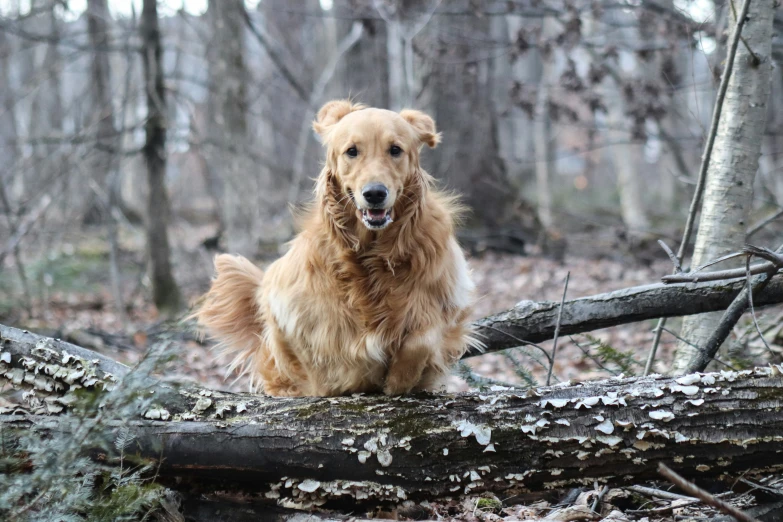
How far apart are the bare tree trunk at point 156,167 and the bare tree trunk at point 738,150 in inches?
237

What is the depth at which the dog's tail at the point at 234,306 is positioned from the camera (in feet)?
14.1

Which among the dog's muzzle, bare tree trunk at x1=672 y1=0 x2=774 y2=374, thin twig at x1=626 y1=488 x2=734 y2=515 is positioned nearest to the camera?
thin twig at x1=626 y1=488 x2=734 y2=515

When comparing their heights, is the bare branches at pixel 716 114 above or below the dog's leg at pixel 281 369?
above

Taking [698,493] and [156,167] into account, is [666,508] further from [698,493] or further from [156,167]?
[156,167]

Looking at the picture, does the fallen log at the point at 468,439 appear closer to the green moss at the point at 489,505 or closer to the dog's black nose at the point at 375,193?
the green moss at the point at 489,505

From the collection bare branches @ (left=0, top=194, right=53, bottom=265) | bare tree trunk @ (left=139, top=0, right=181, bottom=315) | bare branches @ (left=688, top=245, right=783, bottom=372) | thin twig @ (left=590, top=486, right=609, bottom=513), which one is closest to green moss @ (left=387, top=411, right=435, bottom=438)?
thin twig @ (left=590, top=486, right=609, bottom=513)

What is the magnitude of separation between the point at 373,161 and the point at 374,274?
574mm

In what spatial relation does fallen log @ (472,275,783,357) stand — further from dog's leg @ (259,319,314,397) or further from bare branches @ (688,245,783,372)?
dog's leg @ (259,319,314,397)

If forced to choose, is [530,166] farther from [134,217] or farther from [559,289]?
[559,289]

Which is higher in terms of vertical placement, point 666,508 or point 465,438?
point 465,438

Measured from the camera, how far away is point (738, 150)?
4.00 meters

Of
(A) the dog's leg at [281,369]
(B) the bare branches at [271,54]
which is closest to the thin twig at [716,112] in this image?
(A) the dog's leg at [281,369]

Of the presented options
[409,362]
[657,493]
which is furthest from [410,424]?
[657,493]

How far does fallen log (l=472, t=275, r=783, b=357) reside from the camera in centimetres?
360
